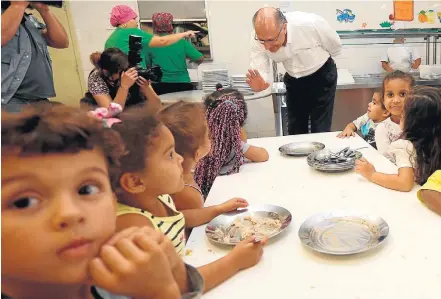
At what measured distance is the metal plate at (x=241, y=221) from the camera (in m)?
1.13

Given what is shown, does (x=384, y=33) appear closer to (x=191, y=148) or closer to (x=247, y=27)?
(x=247, y=27)

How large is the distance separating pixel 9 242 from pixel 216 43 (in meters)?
3.81

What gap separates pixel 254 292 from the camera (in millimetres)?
887

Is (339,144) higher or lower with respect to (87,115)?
lower

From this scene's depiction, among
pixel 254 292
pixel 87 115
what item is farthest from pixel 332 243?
pixel 87 115

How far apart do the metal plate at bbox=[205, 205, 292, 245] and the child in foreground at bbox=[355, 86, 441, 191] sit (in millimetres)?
434

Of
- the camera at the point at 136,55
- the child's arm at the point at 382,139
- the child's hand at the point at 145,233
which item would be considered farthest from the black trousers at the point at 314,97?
the child's hand at the point at 145,233

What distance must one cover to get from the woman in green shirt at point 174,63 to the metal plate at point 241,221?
8.09ft

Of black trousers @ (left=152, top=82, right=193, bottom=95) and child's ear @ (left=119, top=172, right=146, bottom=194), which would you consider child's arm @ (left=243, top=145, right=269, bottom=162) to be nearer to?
child's ear @ (left=119, top=172, right=146, bottom=194)

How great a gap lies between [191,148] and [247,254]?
18.4 inches

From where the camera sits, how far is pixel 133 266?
1.42 ft

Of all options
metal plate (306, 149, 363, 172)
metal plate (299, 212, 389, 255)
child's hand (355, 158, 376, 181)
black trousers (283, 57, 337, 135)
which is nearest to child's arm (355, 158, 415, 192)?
child's hand (355, 158, 376, 181)

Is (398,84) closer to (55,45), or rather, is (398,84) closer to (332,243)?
(332,243)

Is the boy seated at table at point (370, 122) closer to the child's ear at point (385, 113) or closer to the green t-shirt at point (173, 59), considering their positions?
the child's ear at point (385, 113)
